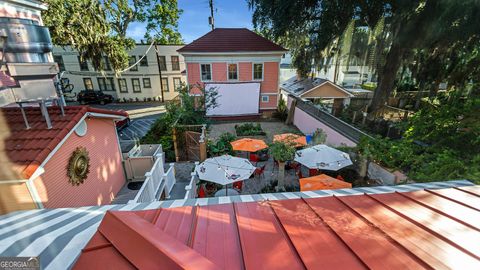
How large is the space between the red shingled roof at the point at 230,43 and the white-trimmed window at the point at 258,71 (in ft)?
4.13

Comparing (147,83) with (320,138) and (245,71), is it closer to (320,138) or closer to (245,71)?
(245,71)

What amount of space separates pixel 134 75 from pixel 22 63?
23177 mm

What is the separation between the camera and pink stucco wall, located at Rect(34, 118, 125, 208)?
4473 millimetres

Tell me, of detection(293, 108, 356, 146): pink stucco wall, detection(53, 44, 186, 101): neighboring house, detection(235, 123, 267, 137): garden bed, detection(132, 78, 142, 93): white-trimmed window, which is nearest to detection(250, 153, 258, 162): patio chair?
detection(235, 123, 267, 137): garden bed

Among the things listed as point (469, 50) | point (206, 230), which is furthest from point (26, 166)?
point (469, 50)

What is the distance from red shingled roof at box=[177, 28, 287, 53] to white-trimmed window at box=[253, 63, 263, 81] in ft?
4.13

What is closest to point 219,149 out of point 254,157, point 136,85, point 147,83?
point 254,157

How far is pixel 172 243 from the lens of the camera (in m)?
1.52

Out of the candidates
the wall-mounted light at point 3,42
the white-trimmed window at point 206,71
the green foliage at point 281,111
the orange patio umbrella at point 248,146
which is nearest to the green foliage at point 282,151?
the orange patio umbrella at point 248,146

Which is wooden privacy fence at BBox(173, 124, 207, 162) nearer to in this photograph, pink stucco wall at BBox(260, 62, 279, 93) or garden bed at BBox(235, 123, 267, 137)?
garden bed at BBox(235, 123, 267, 137)

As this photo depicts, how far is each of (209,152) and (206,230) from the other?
887cm

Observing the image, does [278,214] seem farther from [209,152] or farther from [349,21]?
[349,21]

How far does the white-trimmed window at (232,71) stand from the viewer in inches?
688

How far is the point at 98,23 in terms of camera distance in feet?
47.8
